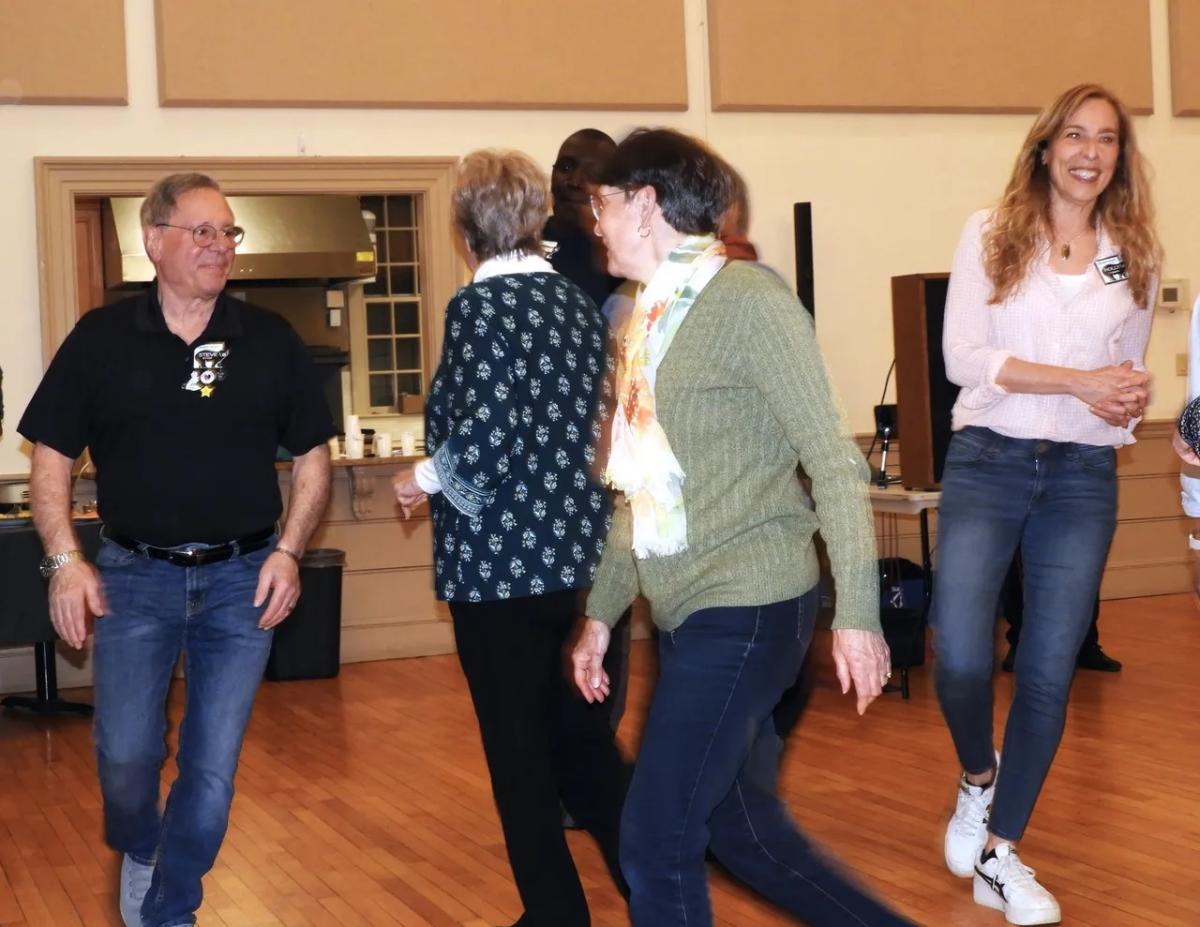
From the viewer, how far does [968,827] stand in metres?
3.72

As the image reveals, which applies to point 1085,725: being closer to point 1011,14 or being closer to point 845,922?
point 845,922

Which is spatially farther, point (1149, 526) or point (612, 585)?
point (1149, 526)

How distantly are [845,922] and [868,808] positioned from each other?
2287 mm

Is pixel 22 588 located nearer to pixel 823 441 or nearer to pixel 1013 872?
pixel 1013 872

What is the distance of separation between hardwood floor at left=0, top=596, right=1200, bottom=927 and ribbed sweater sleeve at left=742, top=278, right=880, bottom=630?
1536mm

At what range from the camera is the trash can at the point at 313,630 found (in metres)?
7.27

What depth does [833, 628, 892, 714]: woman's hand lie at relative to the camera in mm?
2164

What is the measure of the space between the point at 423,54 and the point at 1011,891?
221 inches

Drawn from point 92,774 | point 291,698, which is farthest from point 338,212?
point 92,774

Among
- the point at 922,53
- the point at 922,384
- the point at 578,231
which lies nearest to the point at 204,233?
the point at 578,231

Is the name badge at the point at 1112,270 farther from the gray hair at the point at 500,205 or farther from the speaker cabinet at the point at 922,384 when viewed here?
the speaker cabinet at the point at 922,384

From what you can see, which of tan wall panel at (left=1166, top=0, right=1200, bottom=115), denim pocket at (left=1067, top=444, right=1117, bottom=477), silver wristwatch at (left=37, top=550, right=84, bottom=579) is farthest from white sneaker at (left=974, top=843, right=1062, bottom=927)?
tan wall panel at (left=1166, top=0, right=1200, bottom=115)

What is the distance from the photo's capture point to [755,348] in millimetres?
2256

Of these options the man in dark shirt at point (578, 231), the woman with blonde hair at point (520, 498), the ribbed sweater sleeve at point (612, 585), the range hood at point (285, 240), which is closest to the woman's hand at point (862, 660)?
the ribbed sweater sleeve at point (612, 585)
